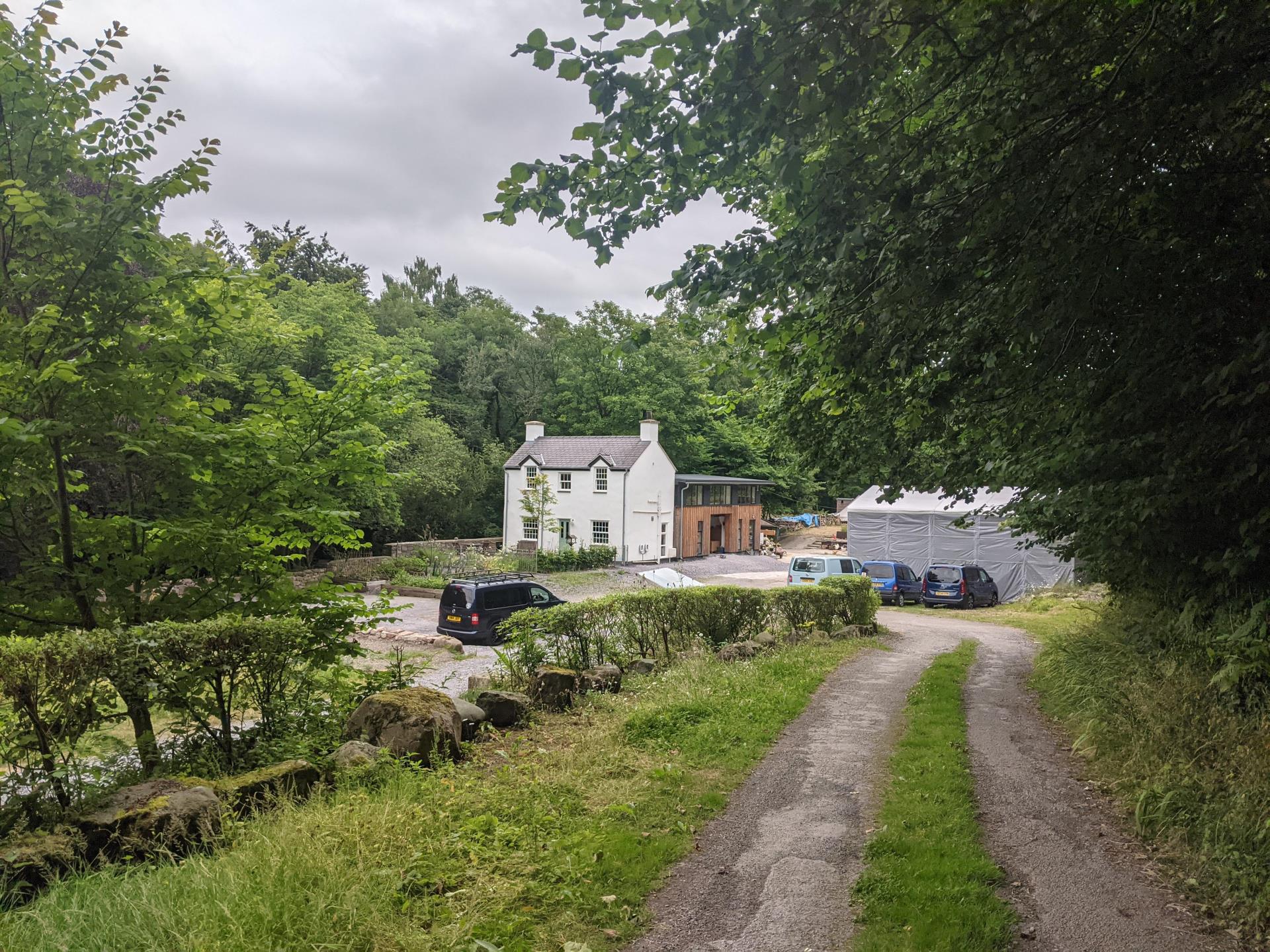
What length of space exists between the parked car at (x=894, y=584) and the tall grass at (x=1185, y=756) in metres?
19.3

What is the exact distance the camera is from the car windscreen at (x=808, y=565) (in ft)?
91.5

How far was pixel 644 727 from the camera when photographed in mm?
8344

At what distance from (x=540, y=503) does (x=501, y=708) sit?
31452 millimetres

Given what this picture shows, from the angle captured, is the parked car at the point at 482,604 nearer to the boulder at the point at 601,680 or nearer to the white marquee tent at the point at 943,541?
the boulder at the point at 601,680

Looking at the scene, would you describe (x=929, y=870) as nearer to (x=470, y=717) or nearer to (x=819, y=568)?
(x=470, y=717)

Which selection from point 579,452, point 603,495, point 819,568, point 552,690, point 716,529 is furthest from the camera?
point 716,529

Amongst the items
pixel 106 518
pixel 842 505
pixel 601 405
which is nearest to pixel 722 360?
pixel 106 518

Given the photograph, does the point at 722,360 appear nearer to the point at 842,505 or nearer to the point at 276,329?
the point at 276,329

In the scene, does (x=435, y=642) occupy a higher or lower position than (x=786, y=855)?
lower

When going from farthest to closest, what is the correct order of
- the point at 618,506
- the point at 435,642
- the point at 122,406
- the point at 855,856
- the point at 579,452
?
the point at 579,452 < the point at 618,506 < the point at 435,642 < the point at 122,406 < the point at 855,856

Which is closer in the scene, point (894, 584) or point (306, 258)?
point (894, 584)

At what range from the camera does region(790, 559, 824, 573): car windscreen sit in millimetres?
27891

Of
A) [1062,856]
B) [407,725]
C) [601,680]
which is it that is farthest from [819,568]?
[1062,856]

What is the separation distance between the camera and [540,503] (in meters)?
40.0
